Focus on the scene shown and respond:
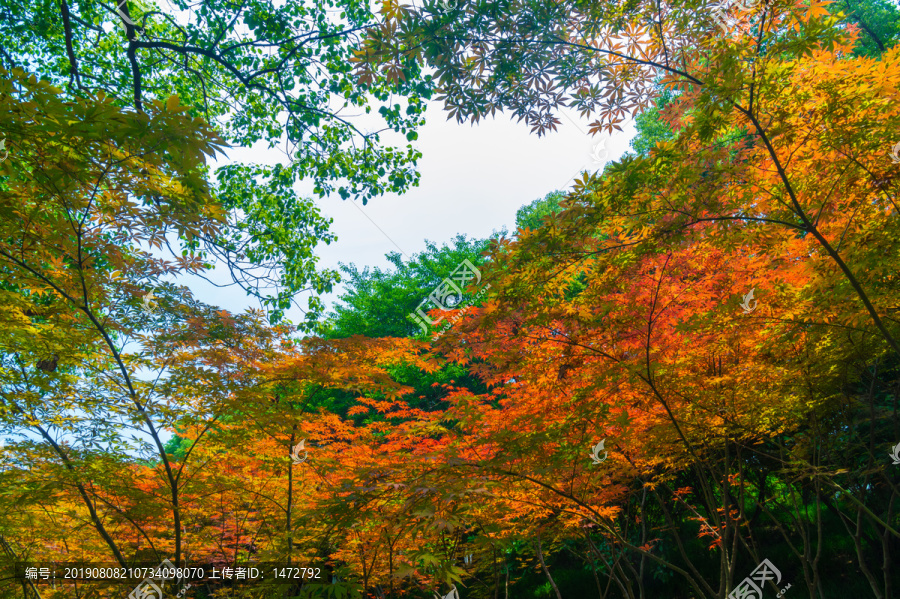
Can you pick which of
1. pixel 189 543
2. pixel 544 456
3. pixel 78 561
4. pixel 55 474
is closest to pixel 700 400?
pixel 544 456

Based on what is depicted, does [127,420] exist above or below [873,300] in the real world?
above

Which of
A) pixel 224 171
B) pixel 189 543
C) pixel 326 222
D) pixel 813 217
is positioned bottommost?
pixel 189 543

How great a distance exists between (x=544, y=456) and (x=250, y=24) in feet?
18.6

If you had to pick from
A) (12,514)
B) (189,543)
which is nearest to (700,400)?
(189,543)

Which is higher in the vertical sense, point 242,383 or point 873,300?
point 242,383

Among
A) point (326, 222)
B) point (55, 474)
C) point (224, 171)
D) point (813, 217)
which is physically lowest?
point (55, 474)

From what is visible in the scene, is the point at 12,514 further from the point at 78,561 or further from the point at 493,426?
the point at 493,426

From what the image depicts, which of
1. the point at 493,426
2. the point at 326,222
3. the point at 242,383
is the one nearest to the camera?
the point at 242,383

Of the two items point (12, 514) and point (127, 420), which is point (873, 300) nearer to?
point (127, 420)

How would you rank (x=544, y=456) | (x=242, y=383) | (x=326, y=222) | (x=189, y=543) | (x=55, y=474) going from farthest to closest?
(x=326, y=222), (x=189, y=543), (x=242, y=383), (x=544, y=456), (x=55, y=474)

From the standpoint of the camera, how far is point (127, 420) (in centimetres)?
408

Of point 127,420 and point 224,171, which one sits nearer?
point 127,420

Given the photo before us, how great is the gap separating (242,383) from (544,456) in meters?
2.87

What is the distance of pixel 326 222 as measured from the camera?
25.0 ft
